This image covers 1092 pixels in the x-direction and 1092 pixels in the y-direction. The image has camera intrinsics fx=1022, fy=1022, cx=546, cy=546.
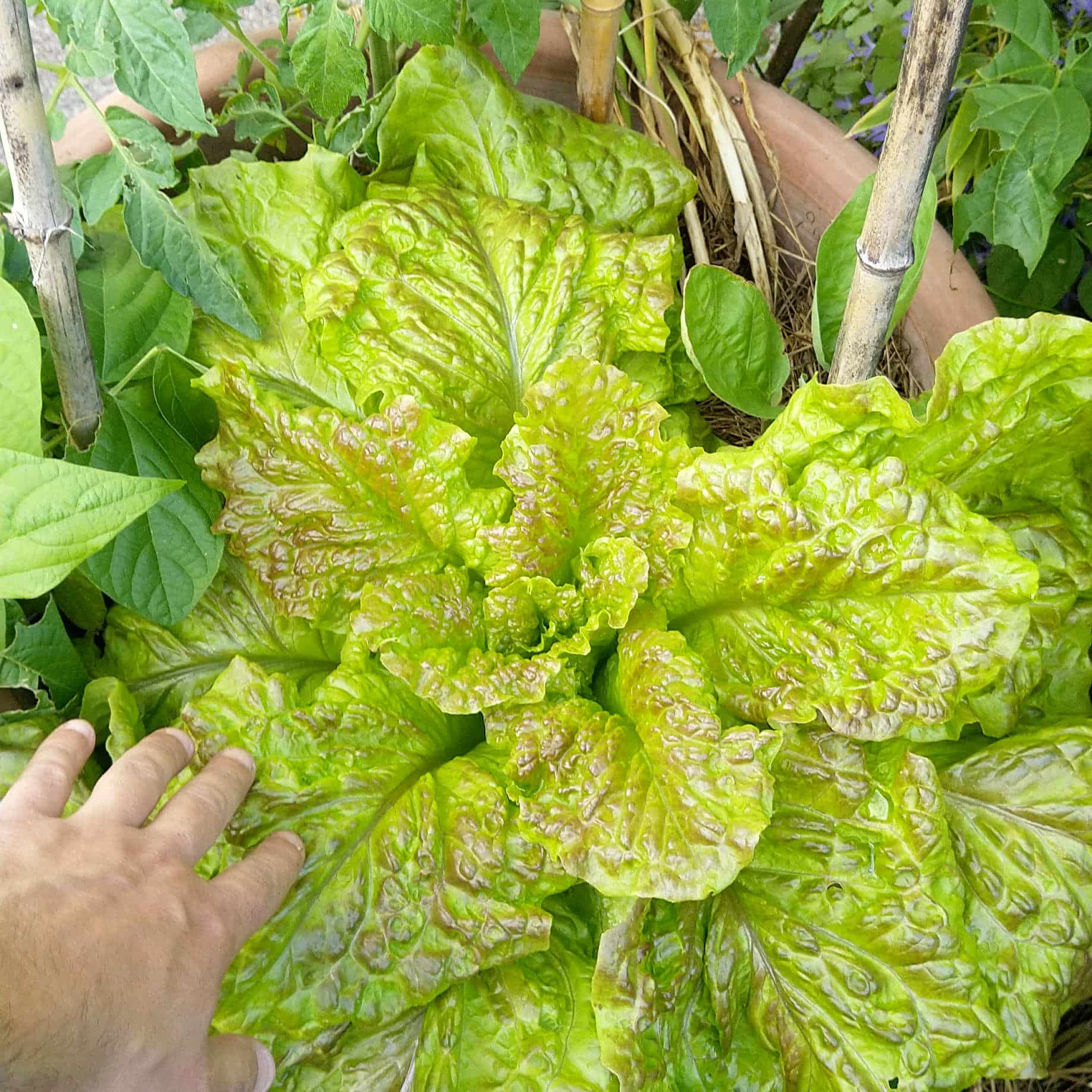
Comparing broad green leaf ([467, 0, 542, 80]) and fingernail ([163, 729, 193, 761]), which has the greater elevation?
broad green leaf ([467, 0, 542, 80])

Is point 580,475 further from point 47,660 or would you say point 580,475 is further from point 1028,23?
point 1028,23

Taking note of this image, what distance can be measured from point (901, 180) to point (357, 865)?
62cm

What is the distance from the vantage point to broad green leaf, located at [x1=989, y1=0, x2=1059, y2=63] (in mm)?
898

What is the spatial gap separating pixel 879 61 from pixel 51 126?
914mm

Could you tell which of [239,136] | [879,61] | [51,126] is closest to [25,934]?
[51,126]

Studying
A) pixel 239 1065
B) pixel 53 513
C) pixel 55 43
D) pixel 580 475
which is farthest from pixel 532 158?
pixel 55 43

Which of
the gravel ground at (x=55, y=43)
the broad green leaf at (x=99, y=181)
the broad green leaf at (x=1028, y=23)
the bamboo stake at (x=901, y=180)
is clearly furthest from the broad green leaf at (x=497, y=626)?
the gravel ground at (x=55, y=43)

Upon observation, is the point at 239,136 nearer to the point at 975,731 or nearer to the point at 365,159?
the point at 365,159

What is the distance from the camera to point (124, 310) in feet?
2.93

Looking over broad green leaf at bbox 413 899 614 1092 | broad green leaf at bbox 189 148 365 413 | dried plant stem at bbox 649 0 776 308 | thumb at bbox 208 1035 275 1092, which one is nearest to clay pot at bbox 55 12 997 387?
dried plant stem at bbox 649 0 776 308

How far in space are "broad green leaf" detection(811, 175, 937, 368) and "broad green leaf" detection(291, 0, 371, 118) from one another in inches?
15.5

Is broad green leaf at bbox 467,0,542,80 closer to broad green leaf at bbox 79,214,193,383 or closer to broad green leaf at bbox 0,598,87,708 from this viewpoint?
broad green leaf at bbox 79,214,193,383

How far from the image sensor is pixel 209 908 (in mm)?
648

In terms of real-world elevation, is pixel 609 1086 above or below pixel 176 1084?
below
